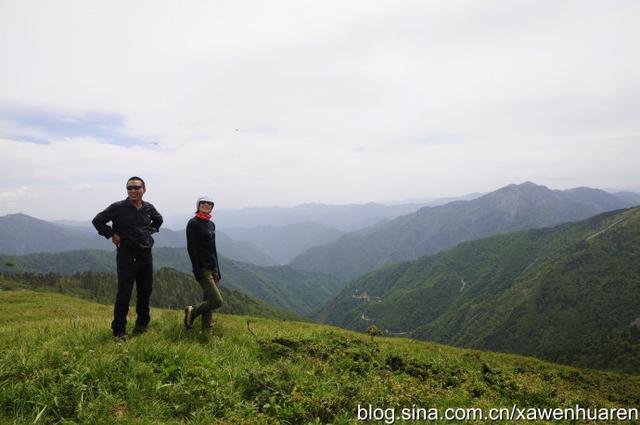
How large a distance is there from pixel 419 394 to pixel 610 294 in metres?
237

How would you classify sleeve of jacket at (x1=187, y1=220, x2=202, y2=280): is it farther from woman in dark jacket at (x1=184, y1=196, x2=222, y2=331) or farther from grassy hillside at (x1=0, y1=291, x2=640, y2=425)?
grassy hillside at (x1=0, y1=291, x2=640, y2=425)

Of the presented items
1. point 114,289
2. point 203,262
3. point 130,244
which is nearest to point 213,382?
point 203,262

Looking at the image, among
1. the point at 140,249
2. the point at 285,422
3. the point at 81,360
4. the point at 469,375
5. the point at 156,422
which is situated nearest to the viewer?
the point at 156,422

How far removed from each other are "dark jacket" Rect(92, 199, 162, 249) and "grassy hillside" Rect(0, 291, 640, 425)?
2.29 metres

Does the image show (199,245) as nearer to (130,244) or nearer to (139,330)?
(130,244)

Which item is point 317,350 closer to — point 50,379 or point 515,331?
point 50,379

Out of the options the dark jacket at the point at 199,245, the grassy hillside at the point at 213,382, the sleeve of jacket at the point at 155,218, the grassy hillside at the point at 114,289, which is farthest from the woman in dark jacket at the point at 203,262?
the grassy hillside at the point at 114,289

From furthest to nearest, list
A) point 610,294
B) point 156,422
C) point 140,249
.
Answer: point 610,294
point 140,249
point 156,422

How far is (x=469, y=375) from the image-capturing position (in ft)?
32.7

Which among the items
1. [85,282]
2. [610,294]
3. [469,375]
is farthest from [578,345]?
[85,282]

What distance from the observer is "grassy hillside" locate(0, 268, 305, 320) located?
137 m

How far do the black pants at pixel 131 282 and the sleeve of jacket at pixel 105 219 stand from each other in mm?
538

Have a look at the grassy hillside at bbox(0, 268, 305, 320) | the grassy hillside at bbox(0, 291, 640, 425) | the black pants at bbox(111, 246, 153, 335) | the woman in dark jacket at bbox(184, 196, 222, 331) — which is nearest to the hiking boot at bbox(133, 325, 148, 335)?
the black pants at bbox(111, 246, 153, 335)

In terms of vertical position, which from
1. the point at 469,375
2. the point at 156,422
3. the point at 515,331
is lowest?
the point at 515,331
